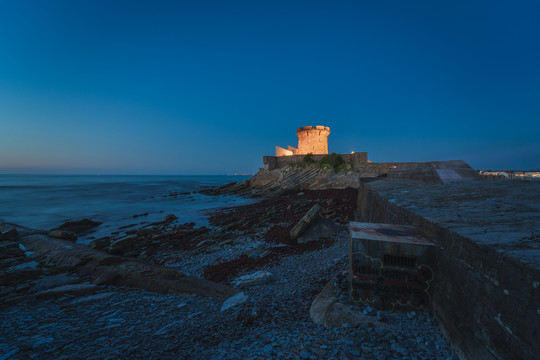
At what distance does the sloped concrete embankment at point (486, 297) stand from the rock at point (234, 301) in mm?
3041

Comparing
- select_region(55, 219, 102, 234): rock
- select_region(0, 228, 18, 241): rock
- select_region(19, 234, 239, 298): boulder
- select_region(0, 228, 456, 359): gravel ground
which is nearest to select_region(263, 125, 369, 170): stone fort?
select_region(55, 219, 102, 234): rock

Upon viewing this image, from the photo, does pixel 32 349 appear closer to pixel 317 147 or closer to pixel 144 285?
pixel 144 285

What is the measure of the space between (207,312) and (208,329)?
0.59 metres

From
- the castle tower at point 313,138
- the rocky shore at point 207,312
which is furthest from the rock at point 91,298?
the castle tower at point 313,138

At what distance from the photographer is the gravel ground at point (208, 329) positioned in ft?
8.26

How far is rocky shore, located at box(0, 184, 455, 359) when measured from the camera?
8.60 feet

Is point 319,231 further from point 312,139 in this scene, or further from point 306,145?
point 312,139

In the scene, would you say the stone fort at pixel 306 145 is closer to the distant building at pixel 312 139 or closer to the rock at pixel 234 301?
the distant building at pixel 312 139

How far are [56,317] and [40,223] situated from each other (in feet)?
62.3

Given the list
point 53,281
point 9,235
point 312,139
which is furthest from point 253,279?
point 312,139

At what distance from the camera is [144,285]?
5.45m

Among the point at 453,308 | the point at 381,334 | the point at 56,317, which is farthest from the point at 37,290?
the point at 453,308

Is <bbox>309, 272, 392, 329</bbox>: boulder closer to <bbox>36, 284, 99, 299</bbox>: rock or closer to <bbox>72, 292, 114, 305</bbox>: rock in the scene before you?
<bbox>72, 292, 114, 305</bbox>: rock

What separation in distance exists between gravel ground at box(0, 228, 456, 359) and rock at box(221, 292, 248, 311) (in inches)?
4.5
